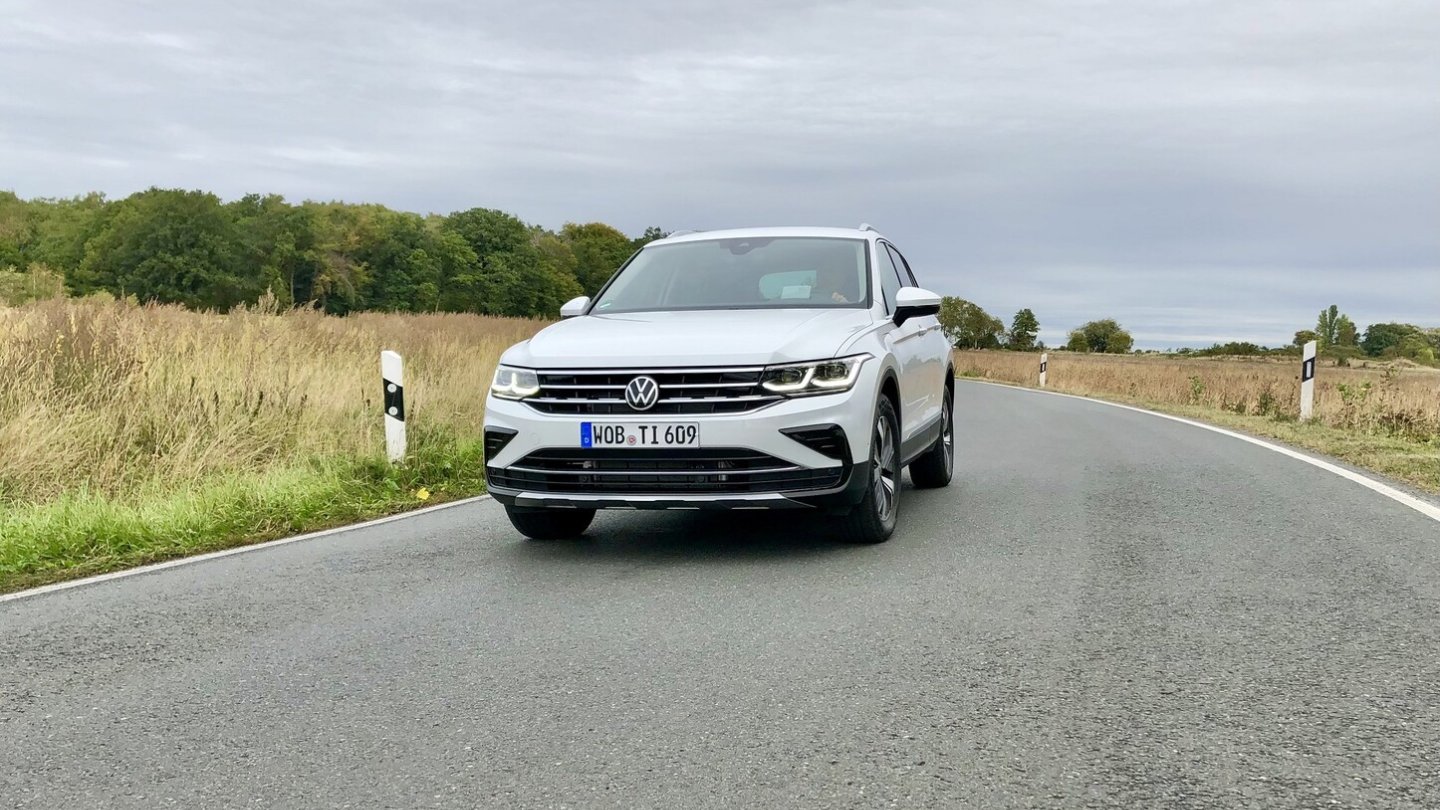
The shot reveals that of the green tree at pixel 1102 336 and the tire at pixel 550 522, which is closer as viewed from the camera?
the tire at pixel 550 522

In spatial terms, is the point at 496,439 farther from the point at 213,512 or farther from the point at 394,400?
the point at 394,400

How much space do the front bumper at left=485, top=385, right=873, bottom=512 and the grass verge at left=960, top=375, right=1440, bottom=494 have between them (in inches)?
216

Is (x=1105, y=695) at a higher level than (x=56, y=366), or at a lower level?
lower

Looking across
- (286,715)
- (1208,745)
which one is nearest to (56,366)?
(286,715)

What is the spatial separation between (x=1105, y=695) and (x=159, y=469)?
762 centimetres

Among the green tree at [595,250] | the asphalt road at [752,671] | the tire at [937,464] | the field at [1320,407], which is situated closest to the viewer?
the asphalt road at [752,671]

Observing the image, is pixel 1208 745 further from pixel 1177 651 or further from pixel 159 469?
pixel 159 469

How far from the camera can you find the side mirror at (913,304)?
22.8 ft

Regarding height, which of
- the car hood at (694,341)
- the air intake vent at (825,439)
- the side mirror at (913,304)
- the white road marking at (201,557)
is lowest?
the white road marking at (201,557)

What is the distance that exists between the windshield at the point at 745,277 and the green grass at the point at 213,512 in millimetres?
2472

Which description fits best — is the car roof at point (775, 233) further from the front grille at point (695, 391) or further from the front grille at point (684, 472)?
the front grille at point (684, 472)

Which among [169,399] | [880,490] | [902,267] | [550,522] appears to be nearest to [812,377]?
[880,490]

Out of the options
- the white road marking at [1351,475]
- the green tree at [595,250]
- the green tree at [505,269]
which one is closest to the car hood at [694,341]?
the white road marking at [1351,475]

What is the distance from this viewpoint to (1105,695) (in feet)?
12.3
